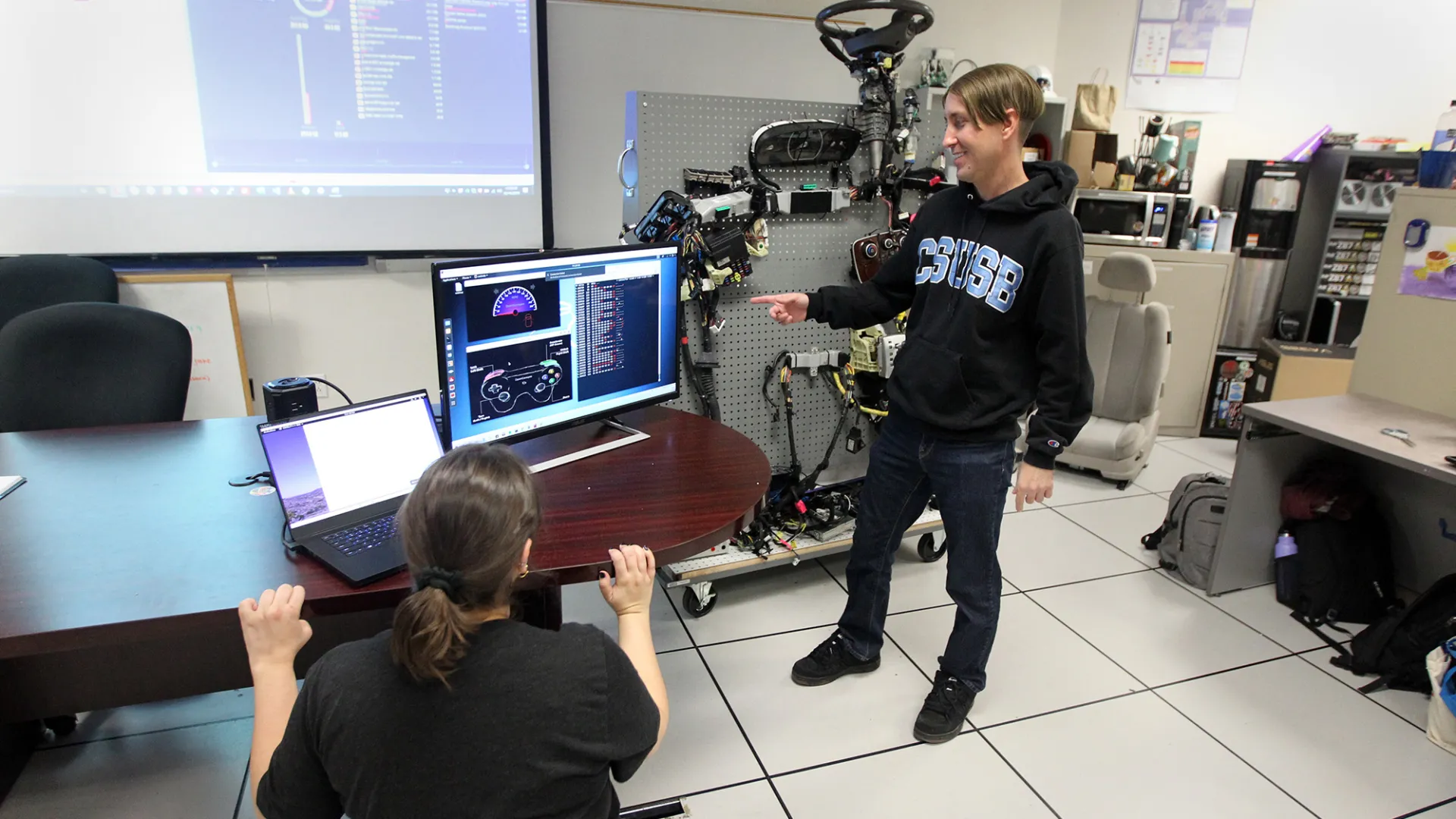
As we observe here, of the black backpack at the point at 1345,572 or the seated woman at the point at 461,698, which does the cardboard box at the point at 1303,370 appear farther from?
the seated woman at the point at 461,698

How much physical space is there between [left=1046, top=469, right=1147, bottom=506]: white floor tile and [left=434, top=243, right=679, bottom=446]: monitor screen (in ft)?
7.51

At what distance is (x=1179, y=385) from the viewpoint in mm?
4262

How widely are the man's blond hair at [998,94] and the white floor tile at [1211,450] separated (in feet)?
9.64

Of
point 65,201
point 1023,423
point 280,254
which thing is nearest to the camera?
point 65,201

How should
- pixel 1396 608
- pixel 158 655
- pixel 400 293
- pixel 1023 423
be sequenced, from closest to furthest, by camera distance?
pixel 158 655 < pixel 1396 608 < pixel 400 293 < pixel 1023 423

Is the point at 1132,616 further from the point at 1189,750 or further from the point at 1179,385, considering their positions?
the point at 1179,385

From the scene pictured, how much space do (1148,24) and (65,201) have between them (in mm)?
5216

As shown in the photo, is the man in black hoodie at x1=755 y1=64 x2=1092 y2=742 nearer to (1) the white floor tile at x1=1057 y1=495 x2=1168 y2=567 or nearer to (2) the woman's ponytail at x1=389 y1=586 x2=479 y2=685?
(2) the woman's ponytail at x1=389 y1=586 x2=479 y2=685

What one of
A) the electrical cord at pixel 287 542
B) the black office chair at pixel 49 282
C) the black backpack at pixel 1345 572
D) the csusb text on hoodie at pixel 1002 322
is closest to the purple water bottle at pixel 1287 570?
the black backpack at pixel 1345 572

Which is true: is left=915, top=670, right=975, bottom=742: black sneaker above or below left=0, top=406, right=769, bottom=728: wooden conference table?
below

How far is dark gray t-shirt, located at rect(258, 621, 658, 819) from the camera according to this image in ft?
2.88

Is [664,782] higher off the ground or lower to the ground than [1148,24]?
lower

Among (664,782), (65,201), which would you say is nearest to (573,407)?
(664,782)


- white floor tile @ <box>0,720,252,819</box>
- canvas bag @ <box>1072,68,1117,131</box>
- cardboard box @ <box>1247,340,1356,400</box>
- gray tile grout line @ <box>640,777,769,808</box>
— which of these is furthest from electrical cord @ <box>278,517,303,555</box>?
cardboard box @ <box>1247,340,1356,400</box>
